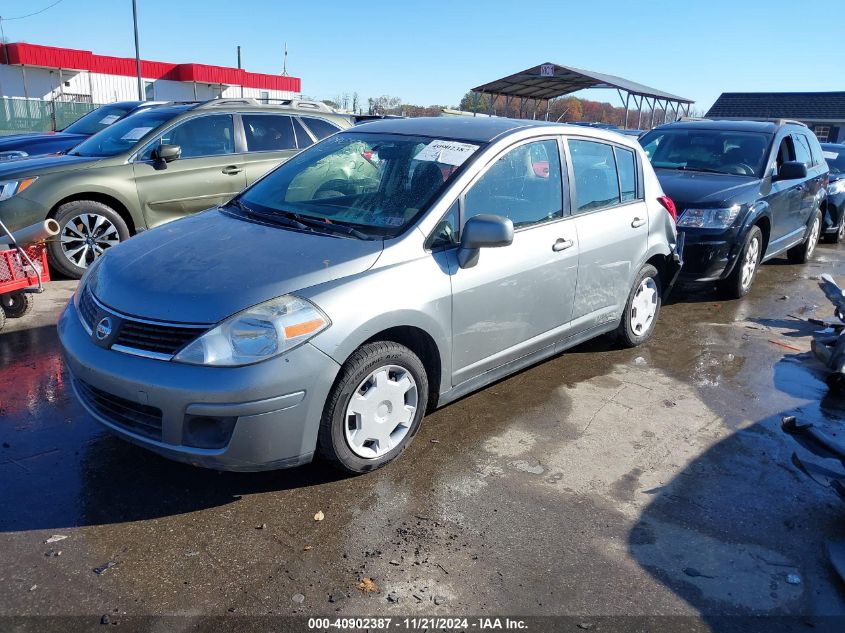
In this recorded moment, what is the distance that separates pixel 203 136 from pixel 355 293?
17.5 feet

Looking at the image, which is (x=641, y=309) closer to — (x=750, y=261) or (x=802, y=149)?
(x=750, y=261)

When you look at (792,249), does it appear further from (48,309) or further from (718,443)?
(48,309)

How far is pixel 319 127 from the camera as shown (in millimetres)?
8484

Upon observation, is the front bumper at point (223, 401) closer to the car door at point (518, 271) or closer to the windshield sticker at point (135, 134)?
the car door at point (518, 271)

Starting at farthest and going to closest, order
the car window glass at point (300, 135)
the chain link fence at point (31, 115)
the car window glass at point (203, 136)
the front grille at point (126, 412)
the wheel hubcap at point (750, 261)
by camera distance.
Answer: the chain link fence at point (31, 115), the car window glass at point (300, 135), the car window glass at point (203, 136), the wheel hubcap at point (750, 261), the front grille at point (126, 412)

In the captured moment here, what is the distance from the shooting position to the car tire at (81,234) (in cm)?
667

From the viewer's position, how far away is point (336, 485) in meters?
3.39

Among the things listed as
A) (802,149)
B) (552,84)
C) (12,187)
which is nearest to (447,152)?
(12,187)

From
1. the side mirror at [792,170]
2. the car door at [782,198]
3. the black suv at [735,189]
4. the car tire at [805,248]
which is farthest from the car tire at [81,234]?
the car tire at [805,248]

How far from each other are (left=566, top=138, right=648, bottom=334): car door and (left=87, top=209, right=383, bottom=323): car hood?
1824mm

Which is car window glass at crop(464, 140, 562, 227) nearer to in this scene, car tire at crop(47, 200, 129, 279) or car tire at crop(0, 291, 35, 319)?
car tire at crop(0, 291, 35, 319)

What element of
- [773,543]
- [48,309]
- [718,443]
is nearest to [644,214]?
[718,443]

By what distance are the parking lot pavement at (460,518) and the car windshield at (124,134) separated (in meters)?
3.47

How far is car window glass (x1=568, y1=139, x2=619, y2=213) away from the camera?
4.62m
